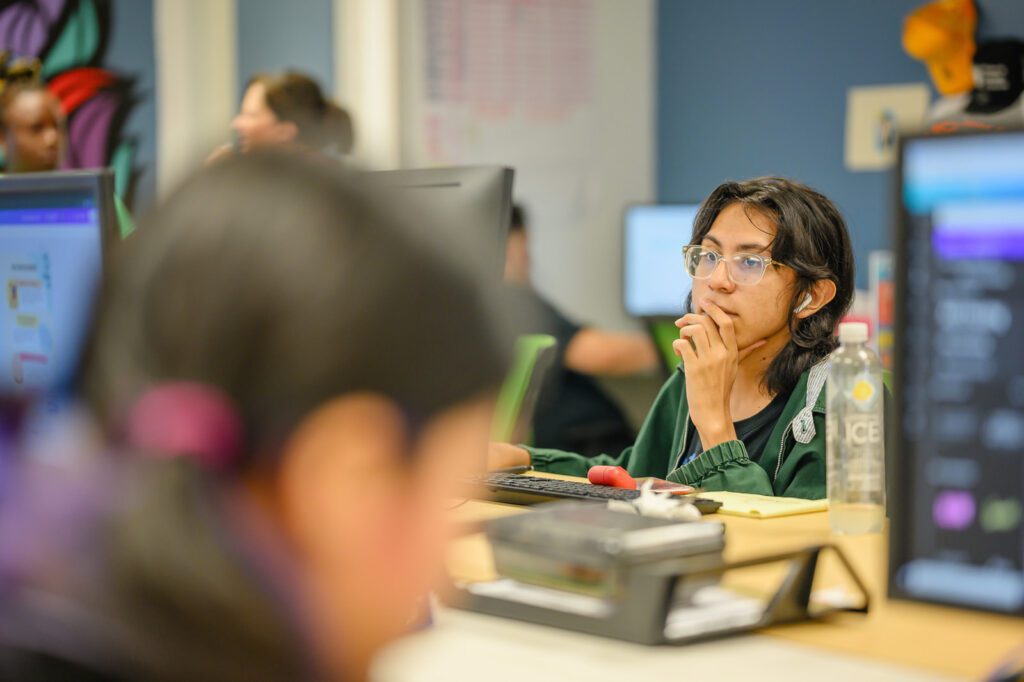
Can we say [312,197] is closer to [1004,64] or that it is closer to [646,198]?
[1004,64]

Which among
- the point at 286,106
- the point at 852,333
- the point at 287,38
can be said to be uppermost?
the point at 287,38

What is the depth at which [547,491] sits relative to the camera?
72.4 inches

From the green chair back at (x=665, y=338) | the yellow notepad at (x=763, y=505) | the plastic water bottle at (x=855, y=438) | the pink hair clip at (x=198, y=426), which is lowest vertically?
the green chair back at (x=665, y=338)

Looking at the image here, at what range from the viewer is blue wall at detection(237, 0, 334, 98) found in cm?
417

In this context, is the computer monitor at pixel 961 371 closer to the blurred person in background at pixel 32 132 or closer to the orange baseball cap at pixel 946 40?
the blurred person in background at pixel 32 132

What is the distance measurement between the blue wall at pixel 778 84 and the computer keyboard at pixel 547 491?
2445mm

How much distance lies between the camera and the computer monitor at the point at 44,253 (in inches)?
67.6

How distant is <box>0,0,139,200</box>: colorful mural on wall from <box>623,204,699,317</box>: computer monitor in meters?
1.65

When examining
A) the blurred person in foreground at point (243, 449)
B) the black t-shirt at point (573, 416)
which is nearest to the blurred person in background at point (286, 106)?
the black t-shirt at point (573, 416)

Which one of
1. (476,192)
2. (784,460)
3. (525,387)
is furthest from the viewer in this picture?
(525,387)

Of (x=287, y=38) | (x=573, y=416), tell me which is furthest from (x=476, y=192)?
(x=287, y=38)

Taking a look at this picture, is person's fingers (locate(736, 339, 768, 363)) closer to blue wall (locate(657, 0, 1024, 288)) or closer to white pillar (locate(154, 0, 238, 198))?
blue wall (locate(657, 0, 1024, 288))

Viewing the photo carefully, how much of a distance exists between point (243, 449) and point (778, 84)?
13.5 ft

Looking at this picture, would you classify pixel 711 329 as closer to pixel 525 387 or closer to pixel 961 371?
pixel 525 387
